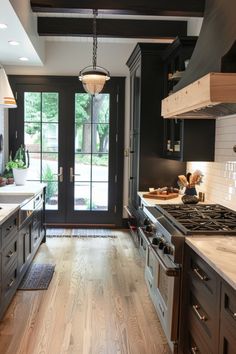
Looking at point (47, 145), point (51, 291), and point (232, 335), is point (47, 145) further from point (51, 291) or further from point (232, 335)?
point (232, 335)

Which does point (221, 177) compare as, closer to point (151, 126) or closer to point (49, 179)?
point (151, 126)

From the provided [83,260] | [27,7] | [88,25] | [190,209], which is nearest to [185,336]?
[190,209]

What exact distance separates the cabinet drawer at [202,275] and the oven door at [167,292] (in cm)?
15

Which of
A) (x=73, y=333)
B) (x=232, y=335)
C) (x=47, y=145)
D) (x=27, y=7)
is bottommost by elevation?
(x=73, y=333)

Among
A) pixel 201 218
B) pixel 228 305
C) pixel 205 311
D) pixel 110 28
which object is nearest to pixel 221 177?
pixel 201 218

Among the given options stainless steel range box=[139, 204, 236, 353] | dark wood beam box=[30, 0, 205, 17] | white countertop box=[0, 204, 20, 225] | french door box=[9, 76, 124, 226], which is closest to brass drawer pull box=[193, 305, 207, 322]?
stainless steel range box=[139, 204, 236, 353]

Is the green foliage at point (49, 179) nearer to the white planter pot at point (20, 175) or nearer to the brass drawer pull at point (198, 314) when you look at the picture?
the white planter pot at point (20, 175)

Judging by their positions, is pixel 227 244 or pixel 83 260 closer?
pixel 227 244

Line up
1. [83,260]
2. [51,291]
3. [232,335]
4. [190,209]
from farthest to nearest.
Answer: [83,260], [51,291], [190,209], [232,335]

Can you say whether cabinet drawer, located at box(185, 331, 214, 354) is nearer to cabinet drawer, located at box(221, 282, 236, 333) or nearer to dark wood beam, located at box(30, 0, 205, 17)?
cabinet drawer, located at box(221, 282, 236, 333)

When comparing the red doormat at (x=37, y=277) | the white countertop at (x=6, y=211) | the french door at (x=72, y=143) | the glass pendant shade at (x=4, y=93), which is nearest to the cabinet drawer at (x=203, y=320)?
the white countertop at (x=6, y=211)

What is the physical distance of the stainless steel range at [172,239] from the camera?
94.3 inches

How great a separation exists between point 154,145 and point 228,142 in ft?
4.41

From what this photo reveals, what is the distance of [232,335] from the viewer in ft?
5.24
